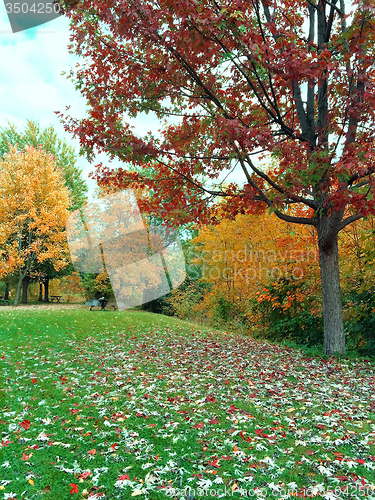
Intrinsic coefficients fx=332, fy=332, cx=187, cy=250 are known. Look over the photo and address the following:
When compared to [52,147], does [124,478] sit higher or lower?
lower

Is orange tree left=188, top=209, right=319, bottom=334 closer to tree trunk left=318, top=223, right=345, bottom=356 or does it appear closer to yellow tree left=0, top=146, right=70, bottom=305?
tree trunk left=318, top=223, right=345, bottom=356

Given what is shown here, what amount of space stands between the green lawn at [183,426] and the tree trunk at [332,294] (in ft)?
1.82

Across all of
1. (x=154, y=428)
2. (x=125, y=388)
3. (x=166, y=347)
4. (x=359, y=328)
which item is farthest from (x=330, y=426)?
(x=166, y=347)

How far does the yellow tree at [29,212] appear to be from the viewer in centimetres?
1961

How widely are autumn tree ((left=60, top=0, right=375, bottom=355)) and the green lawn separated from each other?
2887 mm

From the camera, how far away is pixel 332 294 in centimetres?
750

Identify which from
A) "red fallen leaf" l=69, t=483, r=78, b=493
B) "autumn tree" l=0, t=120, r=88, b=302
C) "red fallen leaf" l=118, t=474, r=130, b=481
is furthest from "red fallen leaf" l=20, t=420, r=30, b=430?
"autumn tree" l=0, t=120, r=88, b=302

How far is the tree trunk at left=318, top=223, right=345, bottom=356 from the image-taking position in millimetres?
7496

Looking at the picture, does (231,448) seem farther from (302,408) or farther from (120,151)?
(120,151)

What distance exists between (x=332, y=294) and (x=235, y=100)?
481 cm

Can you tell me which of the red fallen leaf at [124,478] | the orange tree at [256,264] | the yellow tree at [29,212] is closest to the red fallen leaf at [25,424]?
the red fallen leaf at [124,478]

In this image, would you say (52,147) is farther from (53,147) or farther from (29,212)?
(29,212)

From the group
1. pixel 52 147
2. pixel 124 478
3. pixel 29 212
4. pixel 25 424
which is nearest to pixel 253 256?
pixel 25 424

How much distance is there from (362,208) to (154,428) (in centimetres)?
447
